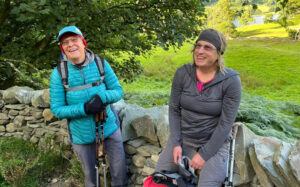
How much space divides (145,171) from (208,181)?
1.44 m

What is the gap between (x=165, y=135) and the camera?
310 cm

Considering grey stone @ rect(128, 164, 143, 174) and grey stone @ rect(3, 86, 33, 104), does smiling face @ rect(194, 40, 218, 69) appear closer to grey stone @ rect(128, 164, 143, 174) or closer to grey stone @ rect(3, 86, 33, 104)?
grey stone @ rect(128, 164, 143, 174)

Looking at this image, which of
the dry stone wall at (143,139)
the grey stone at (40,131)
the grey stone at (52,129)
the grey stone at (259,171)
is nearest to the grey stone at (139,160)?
the dry stone wall at (143,139)

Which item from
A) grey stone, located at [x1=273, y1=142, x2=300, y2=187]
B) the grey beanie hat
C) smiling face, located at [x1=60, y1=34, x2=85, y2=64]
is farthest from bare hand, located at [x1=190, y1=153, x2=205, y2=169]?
smiling face, located at [x1=60, y1=34, x2=85, y2=64]

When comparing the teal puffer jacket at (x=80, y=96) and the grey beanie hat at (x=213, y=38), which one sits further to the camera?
the teal puffer jacket at (x=80, y=96)

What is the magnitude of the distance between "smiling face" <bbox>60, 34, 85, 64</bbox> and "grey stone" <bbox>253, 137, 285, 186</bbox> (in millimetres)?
2089

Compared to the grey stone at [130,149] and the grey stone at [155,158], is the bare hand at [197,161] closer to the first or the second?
the grey stone at [155,158]

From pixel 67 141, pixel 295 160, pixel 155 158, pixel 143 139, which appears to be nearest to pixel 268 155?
pixel 295 160

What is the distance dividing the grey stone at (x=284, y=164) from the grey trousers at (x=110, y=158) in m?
1.82

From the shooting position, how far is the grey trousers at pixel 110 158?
2971mm

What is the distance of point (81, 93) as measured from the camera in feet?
8.80

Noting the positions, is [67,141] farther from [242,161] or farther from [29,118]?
[242,161]

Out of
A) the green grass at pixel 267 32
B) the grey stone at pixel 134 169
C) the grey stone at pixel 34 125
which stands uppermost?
the green grass at pixel 267 32

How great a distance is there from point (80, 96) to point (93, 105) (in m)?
0.23
